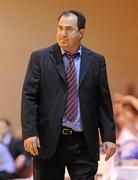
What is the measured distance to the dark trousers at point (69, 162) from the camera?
2.14 m

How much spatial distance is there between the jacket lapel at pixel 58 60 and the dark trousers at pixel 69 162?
26cm

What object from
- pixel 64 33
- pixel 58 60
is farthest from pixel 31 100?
pixel 64 33

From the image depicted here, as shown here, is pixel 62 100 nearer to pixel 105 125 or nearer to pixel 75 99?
pixel 75 99

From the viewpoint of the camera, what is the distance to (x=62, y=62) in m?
2.17

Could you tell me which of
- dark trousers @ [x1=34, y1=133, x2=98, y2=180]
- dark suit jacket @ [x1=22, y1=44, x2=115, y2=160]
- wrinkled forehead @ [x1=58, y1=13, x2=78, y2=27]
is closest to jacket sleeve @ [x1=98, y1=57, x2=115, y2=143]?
dark suit jacket @ [x1=22, y1=44, x2=115, y2=160]

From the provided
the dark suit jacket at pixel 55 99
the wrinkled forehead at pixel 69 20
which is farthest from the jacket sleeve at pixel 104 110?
the wrinkled forehead at pixel 69 20

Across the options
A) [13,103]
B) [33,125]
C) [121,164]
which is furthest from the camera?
[13,103]

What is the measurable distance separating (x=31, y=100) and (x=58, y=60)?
21 cm

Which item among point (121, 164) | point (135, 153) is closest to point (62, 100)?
point (121, 164)

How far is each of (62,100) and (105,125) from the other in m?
0.24

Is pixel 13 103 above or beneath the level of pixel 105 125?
beneath

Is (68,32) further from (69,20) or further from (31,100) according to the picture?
(31,100)

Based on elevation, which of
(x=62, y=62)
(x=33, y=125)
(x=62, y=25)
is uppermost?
(x=62, y=25)

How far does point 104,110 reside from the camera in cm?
223
